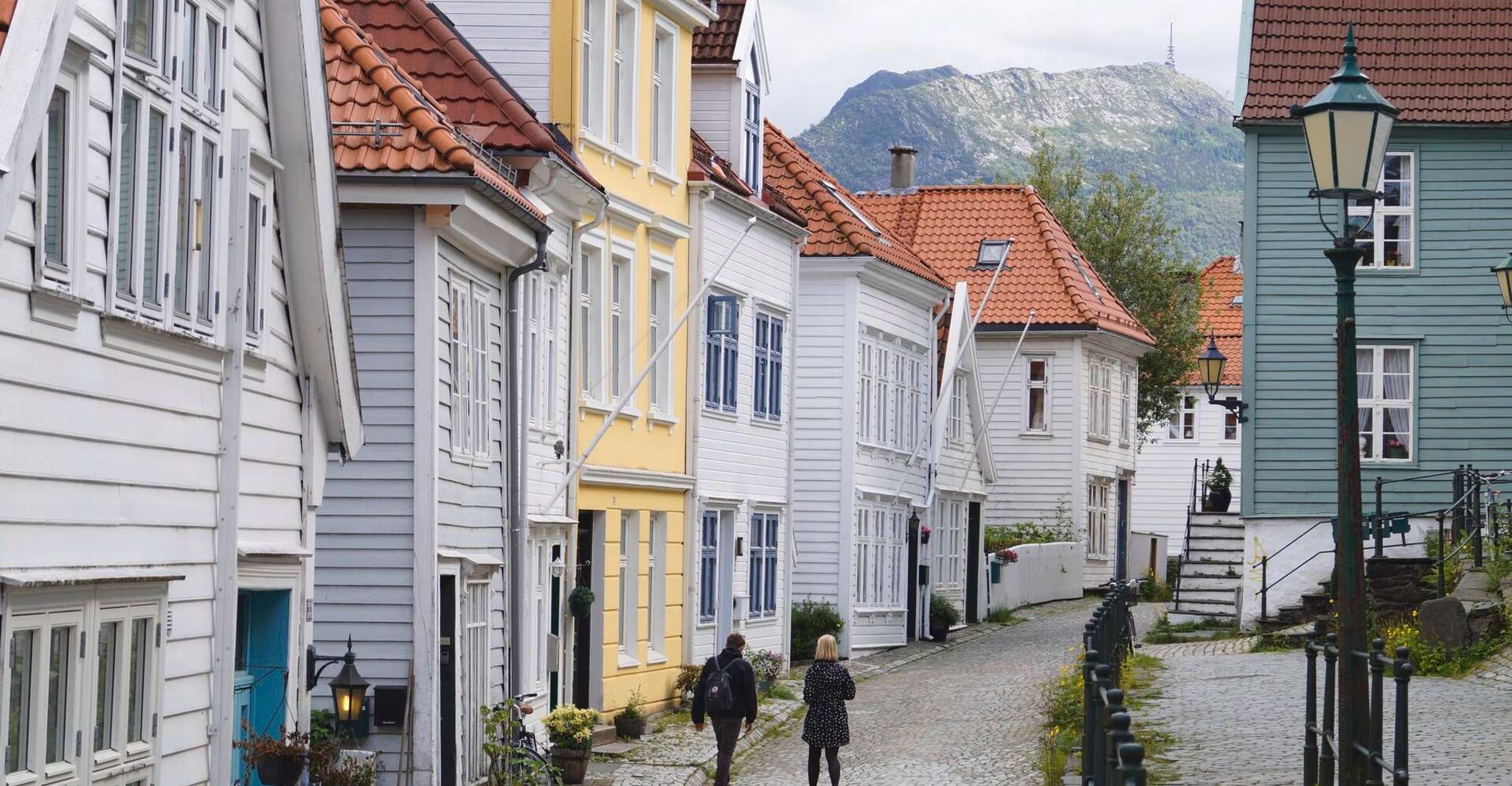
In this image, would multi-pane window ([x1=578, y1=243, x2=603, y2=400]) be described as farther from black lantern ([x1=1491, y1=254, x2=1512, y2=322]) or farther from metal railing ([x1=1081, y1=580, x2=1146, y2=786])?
black lantern ([x1=1491, y1=254, x2=1512, y2=322])

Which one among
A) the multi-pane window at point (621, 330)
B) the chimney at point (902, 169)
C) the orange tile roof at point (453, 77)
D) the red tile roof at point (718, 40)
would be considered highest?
the chimney at point (902, 169)

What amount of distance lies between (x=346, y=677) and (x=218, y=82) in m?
5.56

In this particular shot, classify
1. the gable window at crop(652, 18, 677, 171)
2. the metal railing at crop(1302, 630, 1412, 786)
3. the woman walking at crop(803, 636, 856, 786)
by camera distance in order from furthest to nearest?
the gable window at crop(652, 18, 677, 171) < the woman walking at crop(803, 636, 856, 786) < the metal railing at crop(1302, 630, 1412, 786)

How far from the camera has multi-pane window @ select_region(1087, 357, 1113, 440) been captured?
158ft

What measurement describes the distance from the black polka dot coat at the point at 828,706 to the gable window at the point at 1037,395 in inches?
1145

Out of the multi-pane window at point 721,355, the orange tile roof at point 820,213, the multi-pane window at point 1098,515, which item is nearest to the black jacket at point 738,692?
the multi-pane window at point 721,355

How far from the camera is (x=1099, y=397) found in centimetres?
4900

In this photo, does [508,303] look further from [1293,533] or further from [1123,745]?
[1293,533]

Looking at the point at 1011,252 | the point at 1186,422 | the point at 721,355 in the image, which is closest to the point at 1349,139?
the point at 721,355

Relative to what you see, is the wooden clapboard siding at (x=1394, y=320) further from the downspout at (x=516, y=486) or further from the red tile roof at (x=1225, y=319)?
the red tile roof at (x=1225, y=319)

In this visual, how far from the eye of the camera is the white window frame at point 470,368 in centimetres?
1722

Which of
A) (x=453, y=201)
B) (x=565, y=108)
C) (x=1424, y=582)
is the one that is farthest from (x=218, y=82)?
(x=1424, y=582)

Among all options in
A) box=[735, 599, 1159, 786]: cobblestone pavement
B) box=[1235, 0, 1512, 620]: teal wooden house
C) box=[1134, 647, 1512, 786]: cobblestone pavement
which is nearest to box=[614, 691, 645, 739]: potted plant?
box=[735, 599, 1159, 786]: cobblestone pavement

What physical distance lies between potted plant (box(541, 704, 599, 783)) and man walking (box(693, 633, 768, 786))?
1047 millimetres
